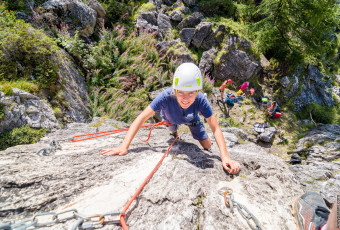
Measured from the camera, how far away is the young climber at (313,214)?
1.46m

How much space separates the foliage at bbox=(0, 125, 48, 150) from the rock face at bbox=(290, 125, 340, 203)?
823 cm

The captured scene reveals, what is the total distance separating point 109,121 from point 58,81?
2082 mm

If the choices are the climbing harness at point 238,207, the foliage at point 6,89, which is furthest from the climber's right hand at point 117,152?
the foliage at point 6,89

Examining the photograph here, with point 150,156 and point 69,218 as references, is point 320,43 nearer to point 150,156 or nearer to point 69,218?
point 150,156

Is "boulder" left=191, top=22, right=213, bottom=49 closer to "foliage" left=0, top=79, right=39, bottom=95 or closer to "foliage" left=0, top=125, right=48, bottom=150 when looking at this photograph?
"foliage" left=0, top=79, right=39, bottom=95

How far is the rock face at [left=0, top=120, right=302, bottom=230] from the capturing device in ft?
4.85

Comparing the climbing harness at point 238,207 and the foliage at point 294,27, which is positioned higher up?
the foliage at point 294,27

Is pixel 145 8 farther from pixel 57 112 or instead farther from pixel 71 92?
pixel 57 112

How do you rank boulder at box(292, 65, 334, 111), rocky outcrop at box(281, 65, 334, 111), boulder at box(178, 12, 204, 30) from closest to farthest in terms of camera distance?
boulder at box(178, 12, 204, 30) → rocky outcrop at box(281, 65, 334, 111) → boulder at box(292, 65, 334, 111)

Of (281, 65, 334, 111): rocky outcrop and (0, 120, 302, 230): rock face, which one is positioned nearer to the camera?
(0, 120, 302, 230): rock face

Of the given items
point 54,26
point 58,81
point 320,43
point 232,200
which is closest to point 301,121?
point 320,43

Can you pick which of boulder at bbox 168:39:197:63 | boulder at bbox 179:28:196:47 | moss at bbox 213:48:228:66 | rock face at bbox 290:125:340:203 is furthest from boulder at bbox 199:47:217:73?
rock face at bbox 290:125:340:203

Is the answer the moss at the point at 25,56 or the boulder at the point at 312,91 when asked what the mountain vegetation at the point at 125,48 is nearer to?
the moss at the point at 25,56

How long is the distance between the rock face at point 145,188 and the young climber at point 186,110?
209mm
